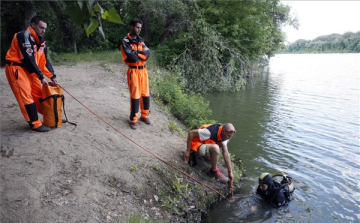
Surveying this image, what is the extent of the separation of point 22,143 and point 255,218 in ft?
13.7

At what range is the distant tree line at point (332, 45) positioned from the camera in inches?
2904

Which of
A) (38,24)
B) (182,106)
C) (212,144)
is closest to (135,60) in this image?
(38,24)

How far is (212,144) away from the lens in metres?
5.04

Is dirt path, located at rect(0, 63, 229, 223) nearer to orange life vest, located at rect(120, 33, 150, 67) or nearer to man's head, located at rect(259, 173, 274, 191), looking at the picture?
orange life vest, located at rect(120, 33, 150, 67)

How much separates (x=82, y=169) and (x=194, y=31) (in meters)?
10.5

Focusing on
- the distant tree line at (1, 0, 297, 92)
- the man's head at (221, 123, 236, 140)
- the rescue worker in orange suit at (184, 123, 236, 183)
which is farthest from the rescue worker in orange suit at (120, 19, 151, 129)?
the distant tree line at (1, 0, 297, 92)

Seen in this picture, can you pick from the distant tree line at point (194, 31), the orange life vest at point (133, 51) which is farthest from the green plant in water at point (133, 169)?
the distant tree line at point (194, 31)

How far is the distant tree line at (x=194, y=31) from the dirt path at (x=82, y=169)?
681cm

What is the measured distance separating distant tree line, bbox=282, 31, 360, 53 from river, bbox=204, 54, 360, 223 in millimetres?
60966

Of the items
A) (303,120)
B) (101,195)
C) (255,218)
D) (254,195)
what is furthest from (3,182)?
(303,120)

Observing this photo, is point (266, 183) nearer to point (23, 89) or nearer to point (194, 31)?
point (23, 89)

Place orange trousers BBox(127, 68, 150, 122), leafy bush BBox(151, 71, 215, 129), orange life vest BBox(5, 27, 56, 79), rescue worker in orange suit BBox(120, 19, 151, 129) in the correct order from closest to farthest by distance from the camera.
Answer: orange life vest BBox(5, 27, 56, 79) → rescue worker in orange suit BBox(120, 19, 151, 129) → orange trousers BBox(127, 68, 150, 122) → leafy bush BBox(151, 71, 215, 129)

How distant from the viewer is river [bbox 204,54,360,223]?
494cm

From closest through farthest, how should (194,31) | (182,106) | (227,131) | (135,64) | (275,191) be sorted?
1. (227,131)
2. (275,191)
3. (135,64)
4. (182,106)
5. (194,31)
